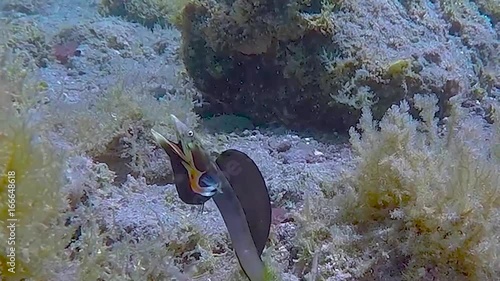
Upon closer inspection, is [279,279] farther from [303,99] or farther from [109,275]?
[303,99]

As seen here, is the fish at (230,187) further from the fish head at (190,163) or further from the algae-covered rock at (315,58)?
the algae-covered rock at (315,58)

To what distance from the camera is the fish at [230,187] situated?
1.94 m

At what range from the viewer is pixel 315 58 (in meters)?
4.09

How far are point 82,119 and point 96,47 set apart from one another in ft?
9.37

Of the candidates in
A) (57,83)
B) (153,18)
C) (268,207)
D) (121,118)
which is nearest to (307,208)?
(268,207)

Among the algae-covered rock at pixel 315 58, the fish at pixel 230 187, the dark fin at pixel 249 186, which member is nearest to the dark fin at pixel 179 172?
the fish at pixel 230 187

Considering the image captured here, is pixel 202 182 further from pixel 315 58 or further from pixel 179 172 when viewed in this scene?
pixel 315 58

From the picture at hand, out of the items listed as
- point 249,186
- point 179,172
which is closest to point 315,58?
point 249,186

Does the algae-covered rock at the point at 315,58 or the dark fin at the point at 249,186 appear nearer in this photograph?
the dark fin at the point at 249,186

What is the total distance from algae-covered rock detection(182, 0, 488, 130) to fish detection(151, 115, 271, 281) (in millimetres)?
2083

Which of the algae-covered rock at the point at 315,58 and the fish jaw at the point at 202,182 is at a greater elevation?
the fish jaw at the point at 202,182

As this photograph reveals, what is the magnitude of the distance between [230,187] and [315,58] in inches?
90.6

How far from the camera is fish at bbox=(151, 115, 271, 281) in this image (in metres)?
1.94

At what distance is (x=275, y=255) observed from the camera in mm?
2668
